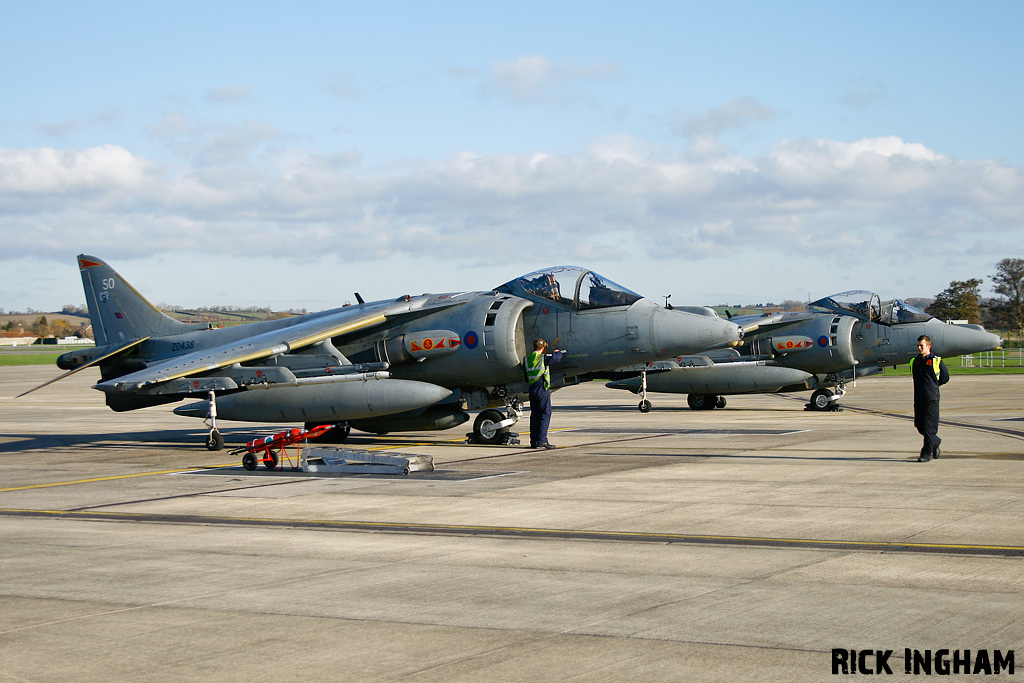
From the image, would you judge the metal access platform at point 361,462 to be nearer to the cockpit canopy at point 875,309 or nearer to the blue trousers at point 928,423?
the blue trousers at point 928,423

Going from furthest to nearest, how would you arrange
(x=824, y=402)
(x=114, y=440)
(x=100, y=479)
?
1. (x=824, y=402)
2. (x=114, y=440)
3. (x=100, y=479)

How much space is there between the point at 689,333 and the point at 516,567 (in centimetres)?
988

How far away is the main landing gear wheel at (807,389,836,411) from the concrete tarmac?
1182cm

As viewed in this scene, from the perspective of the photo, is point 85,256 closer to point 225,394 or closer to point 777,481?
point 225,394

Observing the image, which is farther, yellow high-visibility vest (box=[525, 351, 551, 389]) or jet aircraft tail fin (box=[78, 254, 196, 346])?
jet aircraft tail fin (box=[78, 254, 196, 346])

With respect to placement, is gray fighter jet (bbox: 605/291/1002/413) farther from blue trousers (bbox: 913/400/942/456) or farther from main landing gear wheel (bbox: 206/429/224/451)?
blue trousers (bbox: 913/400/942/456)

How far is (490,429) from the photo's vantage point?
1744 centimetres

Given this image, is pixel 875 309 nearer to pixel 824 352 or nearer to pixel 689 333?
pixel 824 352

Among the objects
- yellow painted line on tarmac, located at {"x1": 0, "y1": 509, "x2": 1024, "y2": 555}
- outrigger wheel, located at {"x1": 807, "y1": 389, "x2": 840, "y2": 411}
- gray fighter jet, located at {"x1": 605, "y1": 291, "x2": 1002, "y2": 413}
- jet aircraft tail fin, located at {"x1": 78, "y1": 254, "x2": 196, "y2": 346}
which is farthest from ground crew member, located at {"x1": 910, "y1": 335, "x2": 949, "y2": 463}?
jet aircraft tail fin, located at {"x1": 78, "y1": 254, "x2": 196, "y2": 346}

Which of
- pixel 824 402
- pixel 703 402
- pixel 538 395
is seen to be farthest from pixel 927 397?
pixel 703 402

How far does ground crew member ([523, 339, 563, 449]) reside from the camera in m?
16.6

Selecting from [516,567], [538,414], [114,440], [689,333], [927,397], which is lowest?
[516,567]

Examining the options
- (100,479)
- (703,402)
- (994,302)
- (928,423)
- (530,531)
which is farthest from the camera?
(994,302)

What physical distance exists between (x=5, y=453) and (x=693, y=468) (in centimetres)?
1260
